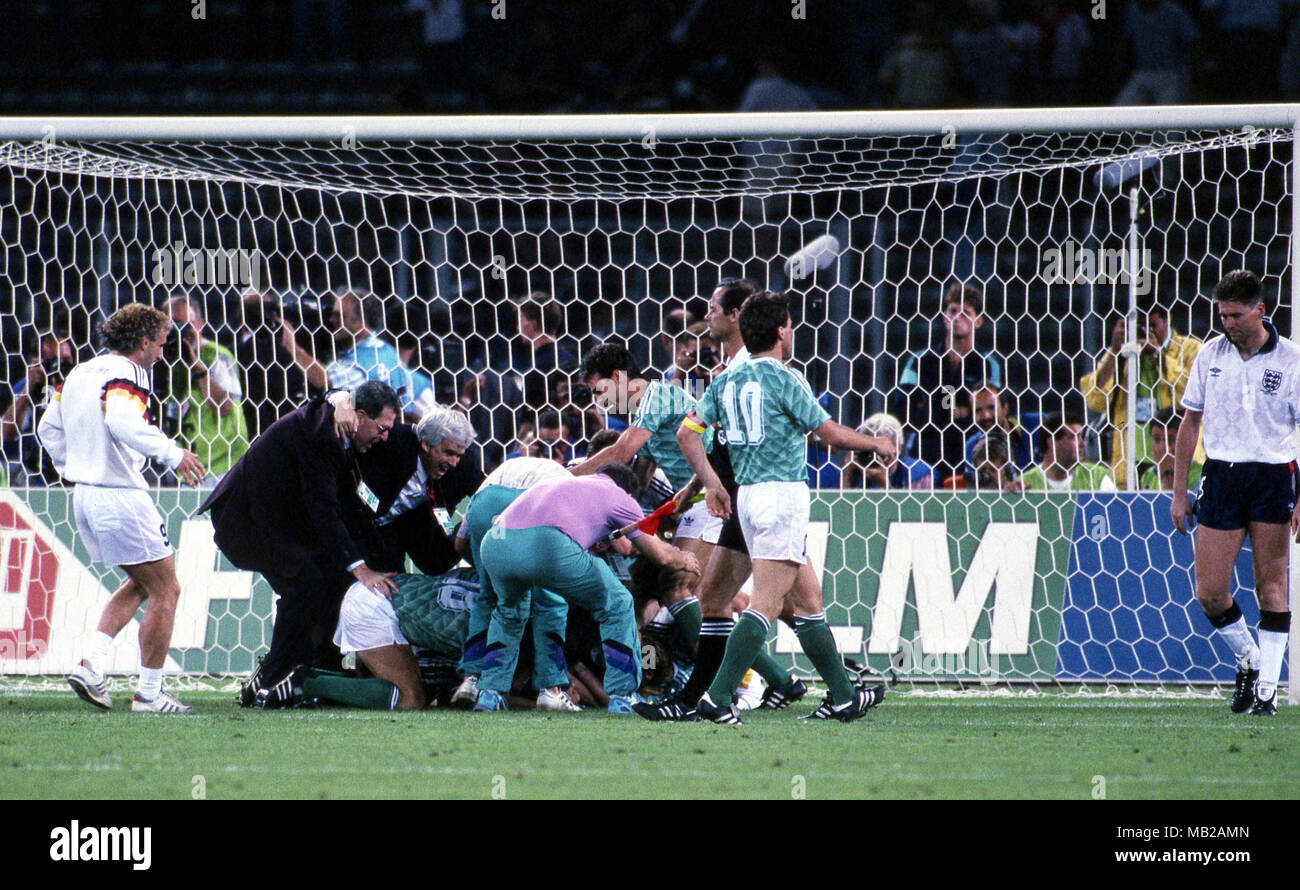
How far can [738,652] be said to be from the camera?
216 inches

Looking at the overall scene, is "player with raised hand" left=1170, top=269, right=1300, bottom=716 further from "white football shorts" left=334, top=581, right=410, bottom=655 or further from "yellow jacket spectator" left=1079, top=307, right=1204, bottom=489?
"white football shorts" left=334, top=581, right=410, bottom=655

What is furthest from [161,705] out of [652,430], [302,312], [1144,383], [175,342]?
[1144,383]

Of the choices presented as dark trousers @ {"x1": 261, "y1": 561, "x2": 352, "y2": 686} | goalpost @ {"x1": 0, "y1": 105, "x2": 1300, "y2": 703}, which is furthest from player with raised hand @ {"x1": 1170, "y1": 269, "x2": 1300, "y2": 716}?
dark trousers @ {"x1": 261, "y1": 561, "x2": 352, "y2": 686}

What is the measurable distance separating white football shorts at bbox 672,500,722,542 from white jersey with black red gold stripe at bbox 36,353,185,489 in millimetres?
2469

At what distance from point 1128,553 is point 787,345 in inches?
114

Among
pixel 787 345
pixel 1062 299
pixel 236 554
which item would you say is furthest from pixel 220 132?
pixel 1062 299

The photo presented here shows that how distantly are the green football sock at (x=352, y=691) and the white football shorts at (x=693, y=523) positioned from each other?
1.57 metres

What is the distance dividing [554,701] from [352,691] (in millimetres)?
918

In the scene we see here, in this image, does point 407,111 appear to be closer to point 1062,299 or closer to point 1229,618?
point 1062,299

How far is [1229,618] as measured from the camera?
628 cm

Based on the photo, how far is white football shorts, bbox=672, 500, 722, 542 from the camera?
6.97m

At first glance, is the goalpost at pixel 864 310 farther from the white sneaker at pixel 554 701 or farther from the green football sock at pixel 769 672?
the white sneaker at pixel 554 701

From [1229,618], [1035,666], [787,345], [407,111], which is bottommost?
[1035,666]

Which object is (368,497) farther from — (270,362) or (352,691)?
(270,362)
